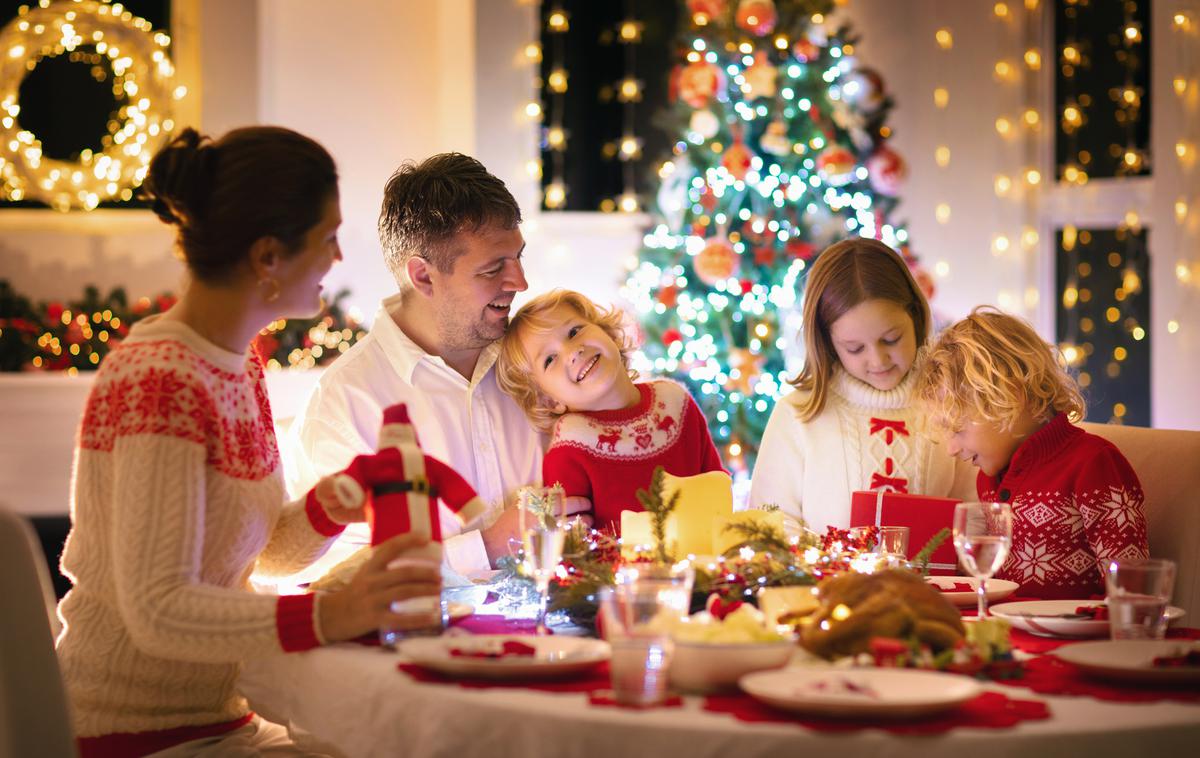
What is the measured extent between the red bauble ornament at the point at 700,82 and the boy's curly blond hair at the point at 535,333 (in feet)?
8.88

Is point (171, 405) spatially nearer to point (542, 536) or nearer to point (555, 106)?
point (542, 536)

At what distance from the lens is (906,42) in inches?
274

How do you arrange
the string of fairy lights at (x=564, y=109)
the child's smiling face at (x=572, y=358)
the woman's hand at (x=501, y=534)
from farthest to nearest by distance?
the string of fairy lights at (x=564, y=109) < the child's smiling face at (x=572, y=358) < the woman's hand at (x=501, y=534)

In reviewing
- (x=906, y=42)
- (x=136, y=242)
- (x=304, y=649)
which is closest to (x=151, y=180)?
(x=304, y=649)

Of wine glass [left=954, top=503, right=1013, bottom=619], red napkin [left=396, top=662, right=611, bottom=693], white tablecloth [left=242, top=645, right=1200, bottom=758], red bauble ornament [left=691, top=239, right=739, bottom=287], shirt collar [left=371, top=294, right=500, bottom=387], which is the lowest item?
white tablecloth [left=242, top=645, right=1200, bottom=758]

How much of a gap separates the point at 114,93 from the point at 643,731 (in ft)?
19.9

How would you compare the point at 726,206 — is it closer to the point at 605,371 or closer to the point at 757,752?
the point at 605,371

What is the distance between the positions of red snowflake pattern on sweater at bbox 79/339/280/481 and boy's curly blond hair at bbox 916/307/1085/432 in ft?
4.60

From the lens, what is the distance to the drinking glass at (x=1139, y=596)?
1.62 meters

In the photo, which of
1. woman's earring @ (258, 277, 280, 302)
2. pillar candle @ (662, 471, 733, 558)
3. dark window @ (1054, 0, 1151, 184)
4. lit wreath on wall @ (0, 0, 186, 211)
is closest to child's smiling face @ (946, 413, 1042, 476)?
pillar candle @ (662, 471, 733, 558)

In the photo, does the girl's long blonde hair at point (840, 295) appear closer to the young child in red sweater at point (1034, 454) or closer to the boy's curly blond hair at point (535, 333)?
the young child in red sweater at point (1034, 454)

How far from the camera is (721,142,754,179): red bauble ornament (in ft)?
17.9

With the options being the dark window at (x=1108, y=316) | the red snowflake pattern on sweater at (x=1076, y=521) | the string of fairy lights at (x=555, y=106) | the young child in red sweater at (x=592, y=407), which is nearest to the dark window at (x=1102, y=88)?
the dark window at (x=1108, y=316)

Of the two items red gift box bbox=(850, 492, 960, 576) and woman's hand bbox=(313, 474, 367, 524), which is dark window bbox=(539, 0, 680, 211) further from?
woman's hand bbox=(313, 474, 367, 524)
